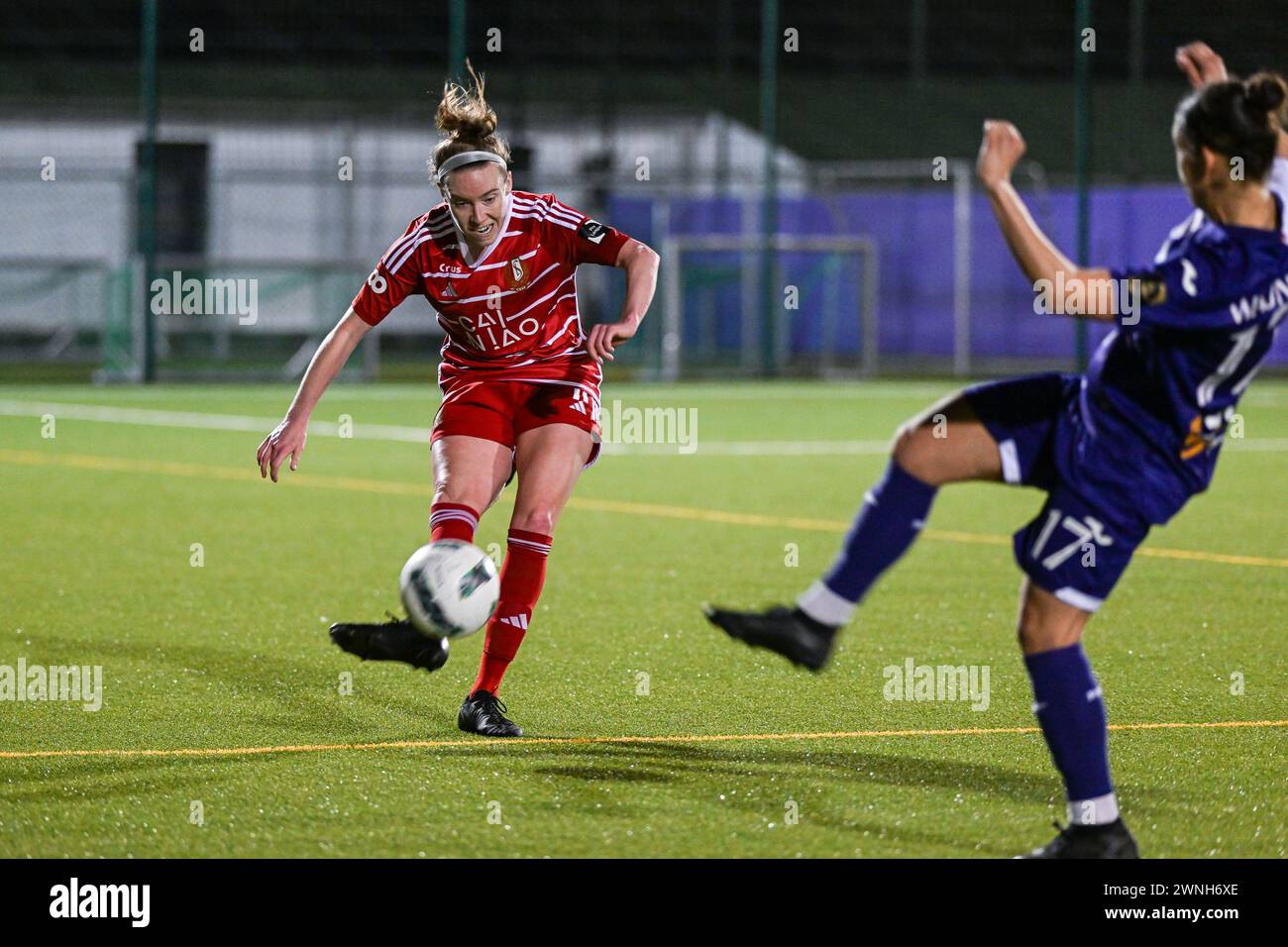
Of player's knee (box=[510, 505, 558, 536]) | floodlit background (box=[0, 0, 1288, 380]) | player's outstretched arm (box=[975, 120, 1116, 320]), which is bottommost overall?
player's knee (box=[510, 505, 558, 536])

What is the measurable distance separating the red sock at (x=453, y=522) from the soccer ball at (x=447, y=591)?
201 mm

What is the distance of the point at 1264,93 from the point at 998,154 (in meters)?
0.58

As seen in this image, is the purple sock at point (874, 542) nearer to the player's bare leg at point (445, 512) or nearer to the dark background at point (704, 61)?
the player's bare leg at point (445, 512)

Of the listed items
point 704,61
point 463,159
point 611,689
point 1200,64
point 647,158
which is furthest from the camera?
point 704,61

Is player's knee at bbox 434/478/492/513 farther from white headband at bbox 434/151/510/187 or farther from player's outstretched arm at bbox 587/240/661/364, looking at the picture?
white headband at bbox 434/151/510/187

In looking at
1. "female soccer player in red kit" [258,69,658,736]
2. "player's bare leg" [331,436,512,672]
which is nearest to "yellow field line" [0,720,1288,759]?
"female soccer player in red kit" [258,69,658,736]

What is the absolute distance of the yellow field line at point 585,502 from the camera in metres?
9.90

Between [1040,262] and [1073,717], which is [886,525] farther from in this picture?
[1040,262]

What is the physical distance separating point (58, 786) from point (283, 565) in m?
4.37

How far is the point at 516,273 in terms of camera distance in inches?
237

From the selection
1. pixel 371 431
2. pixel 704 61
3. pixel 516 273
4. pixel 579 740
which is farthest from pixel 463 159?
pixel 704 61

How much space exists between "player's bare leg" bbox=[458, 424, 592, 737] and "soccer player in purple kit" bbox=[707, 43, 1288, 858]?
1632mm

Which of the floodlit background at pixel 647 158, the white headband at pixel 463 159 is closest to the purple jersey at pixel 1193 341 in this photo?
the white headband at pixel 463 159

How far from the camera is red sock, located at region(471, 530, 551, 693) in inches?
234
